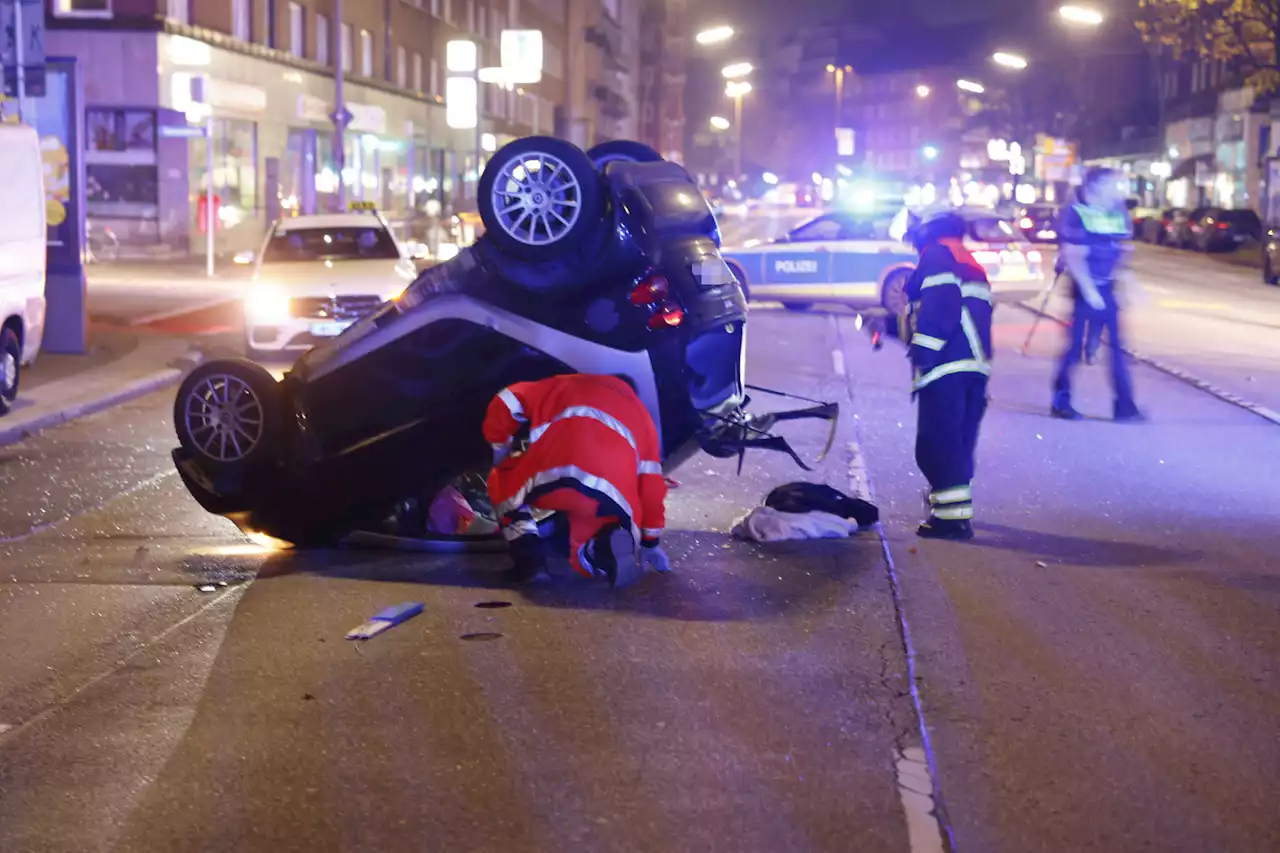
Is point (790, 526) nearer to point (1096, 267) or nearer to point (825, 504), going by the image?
point (825, 504)

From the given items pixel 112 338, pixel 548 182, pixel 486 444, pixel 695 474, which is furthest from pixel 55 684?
pixel 112 338

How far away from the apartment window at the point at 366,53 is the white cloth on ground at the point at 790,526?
45943mm

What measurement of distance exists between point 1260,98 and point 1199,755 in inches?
2185

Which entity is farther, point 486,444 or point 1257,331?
point 1257,331

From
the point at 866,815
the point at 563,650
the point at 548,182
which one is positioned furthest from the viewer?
the point at 548,182

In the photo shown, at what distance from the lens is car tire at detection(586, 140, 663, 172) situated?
833 cm

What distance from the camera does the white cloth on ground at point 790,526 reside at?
8.37m

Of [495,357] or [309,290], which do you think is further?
[309,290]

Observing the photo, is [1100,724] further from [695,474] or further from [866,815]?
[695,474]

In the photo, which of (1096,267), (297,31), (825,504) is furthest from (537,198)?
(297,31)

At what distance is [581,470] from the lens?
7035mm

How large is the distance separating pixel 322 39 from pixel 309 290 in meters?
33.6

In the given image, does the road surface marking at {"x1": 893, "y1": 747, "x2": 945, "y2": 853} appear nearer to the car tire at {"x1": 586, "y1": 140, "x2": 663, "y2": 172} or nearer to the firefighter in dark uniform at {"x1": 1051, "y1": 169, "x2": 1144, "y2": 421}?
the car tire at {"x1": 586, "y1": 140, "x2": 663, "y2": 172}

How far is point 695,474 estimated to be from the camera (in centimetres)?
1073
